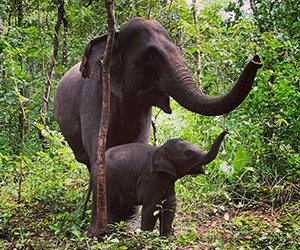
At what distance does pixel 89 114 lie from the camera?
4516 mm

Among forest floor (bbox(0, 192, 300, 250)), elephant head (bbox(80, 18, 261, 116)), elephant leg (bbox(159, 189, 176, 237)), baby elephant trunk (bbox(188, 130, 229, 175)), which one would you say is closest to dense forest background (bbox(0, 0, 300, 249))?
forest floor (bbox(0, 192, 300, 250))

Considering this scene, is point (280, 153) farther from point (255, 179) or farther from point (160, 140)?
point (160, 140)

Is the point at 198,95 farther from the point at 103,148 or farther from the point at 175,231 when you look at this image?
the point at 175,231

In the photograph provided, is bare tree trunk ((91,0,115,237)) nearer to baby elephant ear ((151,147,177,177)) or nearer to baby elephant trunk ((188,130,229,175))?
baby elephant ear ((151,147,177,177))

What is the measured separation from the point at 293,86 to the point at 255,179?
1.01m

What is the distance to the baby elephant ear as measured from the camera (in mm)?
3666

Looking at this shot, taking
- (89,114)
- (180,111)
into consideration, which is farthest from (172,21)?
(89,114)

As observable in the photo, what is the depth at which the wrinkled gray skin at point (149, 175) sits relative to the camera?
365cm

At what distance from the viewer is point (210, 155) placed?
11.4ft

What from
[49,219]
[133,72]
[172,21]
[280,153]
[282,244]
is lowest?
[49,219]

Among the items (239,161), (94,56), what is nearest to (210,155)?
(94,56)

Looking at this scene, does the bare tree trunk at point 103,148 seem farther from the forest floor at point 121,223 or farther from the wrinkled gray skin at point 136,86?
the wrinkled gray skin at point 136,86

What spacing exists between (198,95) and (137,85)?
1.92ft

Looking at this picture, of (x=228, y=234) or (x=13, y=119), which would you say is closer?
(x=228, y=234)
